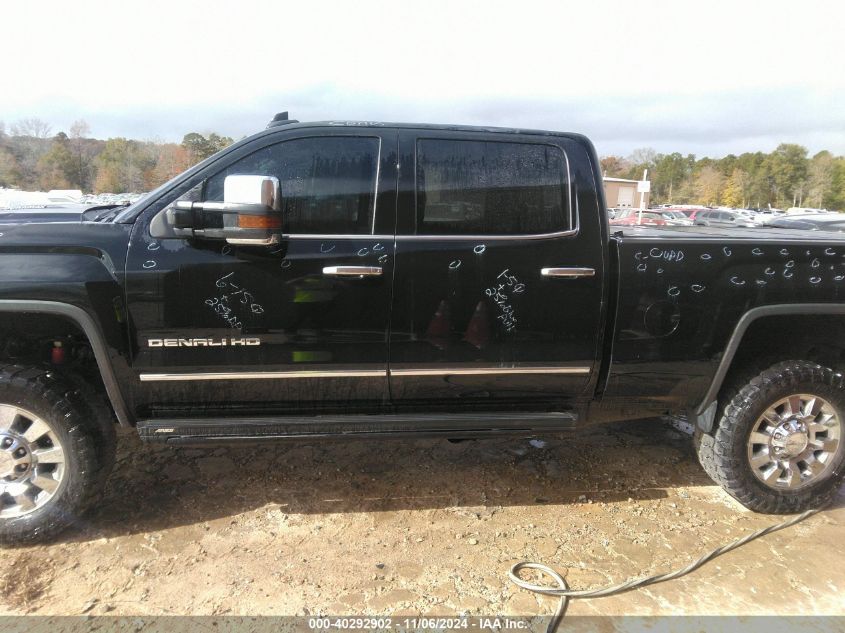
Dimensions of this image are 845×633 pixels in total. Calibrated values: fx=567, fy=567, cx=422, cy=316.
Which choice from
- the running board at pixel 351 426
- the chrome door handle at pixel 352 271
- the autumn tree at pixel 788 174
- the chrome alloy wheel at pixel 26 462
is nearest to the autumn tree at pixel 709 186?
the autumn tree at pixel 788 174

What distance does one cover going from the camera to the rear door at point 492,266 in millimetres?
2832

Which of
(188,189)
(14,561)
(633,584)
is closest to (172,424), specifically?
(14,561)

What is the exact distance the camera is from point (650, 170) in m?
97.0

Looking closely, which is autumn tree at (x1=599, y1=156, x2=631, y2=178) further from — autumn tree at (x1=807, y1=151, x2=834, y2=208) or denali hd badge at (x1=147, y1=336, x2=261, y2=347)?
denali hd badge at (x1=147, y1=336, x2=261, y2=347)

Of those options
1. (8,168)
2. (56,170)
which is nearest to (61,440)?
(56,170)

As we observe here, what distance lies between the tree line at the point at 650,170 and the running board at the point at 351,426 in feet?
51.6

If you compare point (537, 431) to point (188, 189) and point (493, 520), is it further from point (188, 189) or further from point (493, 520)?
point (188, 189)

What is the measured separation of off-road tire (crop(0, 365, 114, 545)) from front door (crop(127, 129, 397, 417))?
0.27m

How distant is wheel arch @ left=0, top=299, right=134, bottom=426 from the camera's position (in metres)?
2.55

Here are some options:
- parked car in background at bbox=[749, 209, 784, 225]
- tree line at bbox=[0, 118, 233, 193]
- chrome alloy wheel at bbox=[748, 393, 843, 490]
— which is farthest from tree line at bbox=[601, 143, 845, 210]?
chrome alloy wheel at bbox=[748, 393, 843, 490]

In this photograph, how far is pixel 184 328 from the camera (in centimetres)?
269

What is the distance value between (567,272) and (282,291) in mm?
1422

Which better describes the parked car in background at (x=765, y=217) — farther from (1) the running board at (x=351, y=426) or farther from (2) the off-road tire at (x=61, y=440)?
(2) the off-road tire at (x=61, y=440)

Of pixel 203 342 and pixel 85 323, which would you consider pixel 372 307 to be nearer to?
pixel 203 342
